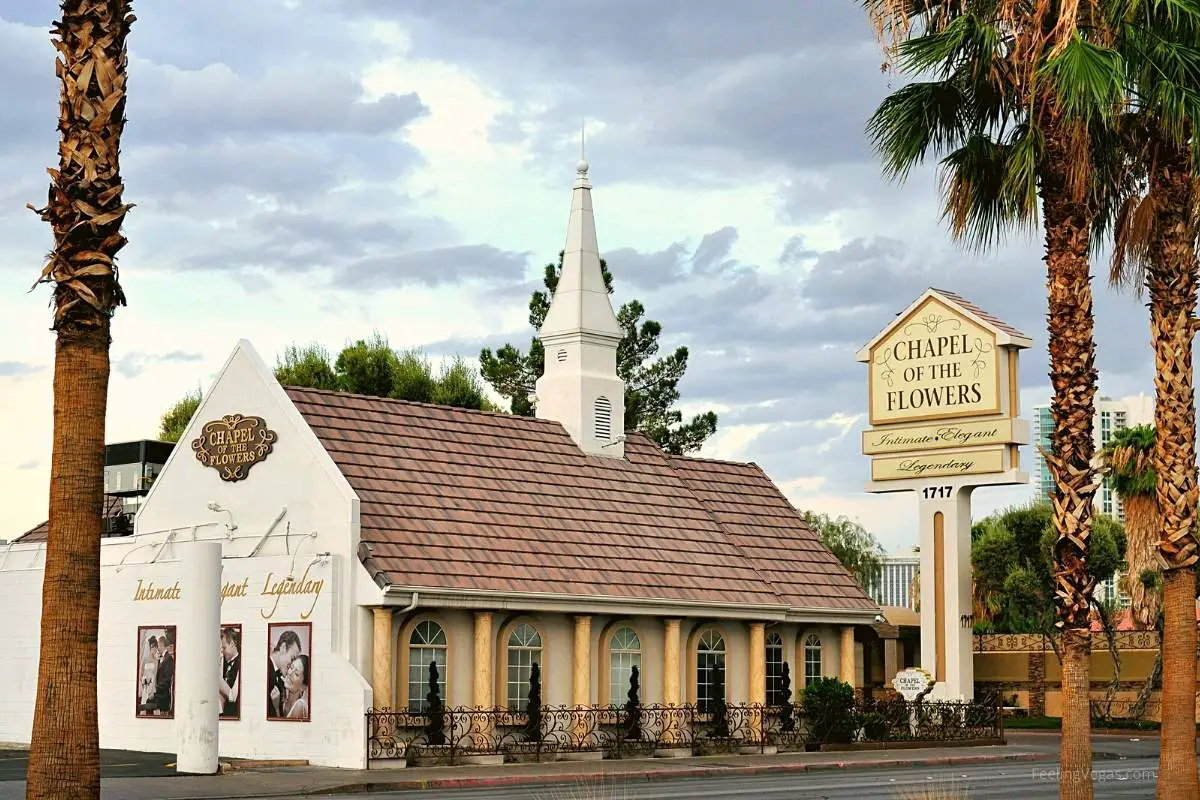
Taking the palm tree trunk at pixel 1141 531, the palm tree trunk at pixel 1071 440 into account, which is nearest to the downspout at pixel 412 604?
the palm tree trunk at pixel 1071 440

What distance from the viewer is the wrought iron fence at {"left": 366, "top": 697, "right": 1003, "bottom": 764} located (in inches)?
1167

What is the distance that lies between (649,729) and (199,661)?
34.1 feet

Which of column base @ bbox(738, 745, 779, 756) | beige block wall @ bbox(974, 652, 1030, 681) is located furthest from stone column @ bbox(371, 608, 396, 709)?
beige block wall @ bbox(974, 652, 1030, 681)

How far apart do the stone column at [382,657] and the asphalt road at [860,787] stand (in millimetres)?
4900

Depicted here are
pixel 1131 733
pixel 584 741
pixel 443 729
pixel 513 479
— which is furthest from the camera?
pixel 1131 733

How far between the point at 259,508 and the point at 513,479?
226 inches

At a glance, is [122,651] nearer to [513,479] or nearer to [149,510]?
[149,510]

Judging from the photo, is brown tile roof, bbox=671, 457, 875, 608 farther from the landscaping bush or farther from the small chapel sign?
the landscaping bush

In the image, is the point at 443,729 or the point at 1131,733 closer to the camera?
the point at 443,729

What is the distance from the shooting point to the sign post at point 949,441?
124 ft

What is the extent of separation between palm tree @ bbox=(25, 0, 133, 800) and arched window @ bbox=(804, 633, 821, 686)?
2655 centimetres

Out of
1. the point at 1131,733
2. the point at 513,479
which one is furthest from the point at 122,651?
the point at 1131,733

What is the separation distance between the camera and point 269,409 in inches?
1250

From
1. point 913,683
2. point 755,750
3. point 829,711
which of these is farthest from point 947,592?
point 755,750
